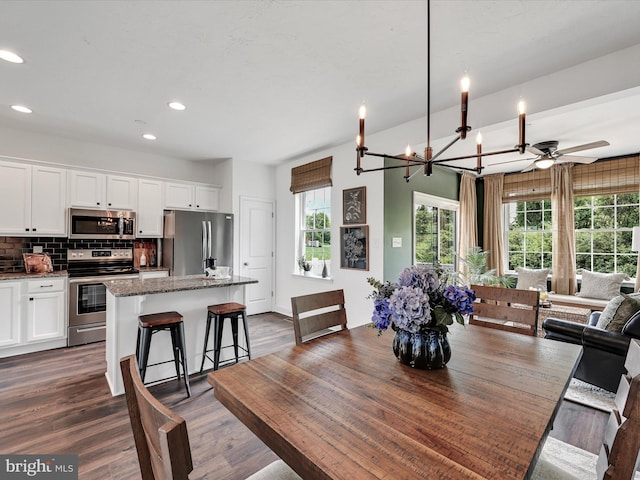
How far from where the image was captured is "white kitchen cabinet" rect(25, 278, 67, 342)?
3.56m

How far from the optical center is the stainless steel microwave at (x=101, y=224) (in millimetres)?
4070

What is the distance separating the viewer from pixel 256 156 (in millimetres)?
5027

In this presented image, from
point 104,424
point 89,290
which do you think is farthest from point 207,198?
point 104,424

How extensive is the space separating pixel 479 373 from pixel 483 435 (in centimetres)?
47

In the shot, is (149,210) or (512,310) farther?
(149,210)

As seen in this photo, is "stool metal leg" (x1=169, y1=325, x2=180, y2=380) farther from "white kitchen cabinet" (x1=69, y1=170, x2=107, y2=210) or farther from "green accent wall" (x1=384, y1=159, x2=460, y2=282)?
"white kitchen cabinet" (x1=69, y1=170, x2=107, y2=210)

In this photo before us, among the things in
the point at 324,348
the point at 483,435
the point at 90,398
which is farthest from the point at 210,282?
the point at 483,435

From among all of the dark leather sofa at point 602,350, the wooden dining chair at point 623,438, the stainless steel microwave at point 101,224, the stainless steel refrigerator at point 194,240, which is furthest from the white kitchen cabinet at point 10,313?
the dark leather sofa at point 602,350

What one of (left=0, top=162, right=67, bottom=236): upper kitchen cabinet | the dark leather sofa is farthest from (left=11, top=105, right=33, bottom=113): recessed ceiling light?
the dark leather sofa

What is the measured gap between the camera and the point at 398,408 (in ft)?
3.44

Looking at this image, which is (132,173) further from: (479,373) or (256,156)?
(479,373)

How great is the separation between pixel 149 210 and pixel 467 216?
5.49 meters

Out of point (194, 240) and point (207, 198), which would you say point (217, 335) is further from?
point (207, 198)

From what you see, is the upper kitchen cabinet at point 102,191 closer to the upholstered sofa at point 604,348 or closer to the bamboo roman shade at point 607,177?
the upholstered sofa at point 604,348
